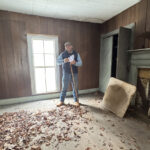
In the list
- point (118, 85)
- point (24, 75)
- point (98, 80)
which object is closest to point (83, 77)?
point (98, 80)

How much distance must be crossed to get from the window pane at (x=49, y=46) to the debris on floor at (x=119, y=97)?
192 cm

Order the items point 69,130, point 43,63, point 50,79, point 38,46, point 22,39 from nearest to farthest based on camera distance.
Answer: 1. point 69,130
2. point 22,39
3. point 38,46
4. point 43,63
5. point 50,79

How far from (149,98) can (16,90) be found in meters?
3.30

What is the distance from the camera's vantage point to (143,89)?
2.21 meters

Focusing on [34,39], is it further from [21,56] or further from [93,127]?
[93,127]

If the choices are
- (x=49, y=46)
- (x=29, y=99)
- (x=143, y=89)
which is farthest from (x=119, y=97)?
(x=29, y=99)

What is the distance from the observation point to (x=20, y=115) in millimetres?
2168

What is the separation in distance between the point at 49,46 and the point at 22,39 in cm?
72

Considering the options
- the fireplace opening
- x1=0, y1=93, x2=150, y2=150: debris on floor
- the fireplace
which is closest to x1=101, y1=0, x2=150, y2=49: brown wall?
the fireplace

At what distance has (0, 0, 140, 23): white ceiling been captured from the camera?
7.00 ft

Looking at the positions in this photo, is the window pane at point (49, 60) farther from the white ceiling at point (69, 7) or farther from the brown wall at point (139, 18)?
the brown wall at point (139, 18)

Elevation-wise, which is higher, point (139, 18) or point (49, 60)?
point (139, 18)

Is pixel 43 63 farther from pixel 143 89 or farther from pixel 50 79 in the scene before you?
pixel 143 89

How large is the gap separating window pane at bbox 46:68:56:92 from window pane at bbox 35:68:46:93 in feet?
0.40
